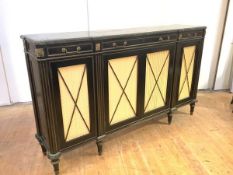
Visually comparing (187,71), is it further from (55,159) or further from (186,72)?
(55,159)

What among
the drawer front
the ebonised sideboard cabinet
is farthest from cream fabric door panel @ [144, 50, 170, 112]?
the drawer front

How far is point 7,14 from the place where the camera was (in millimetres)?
2652

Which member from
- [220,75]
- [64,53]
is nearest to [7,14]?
[64,53]

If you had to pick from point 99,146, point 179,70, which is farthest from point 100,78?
point 179,70

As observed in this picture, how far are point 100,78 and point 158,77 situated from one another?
71cm

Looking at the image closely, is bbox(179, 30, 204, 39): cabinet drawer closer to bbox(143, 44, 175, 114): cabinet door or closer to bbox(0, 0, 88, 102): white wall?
bbox(143, 44, 175, 114): cabinet door

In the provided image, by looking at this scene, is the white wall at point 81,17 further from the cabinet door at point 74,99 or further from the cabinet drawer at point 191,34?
the cabinet door at point 74,99

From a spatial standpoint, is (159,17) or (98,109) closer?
(98,109)

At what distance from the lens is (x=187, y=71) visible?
249cm

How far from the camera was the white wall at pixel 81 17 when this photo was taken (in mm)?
2688

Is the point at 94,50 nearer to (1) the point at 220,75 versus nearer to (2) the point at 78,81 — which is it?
(2) the point at 78,81

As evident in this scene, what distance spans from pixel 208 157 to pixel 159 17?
6.45 ft

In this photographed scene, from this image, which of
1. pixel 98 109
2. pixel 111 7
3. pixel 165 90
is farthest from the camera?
pixel 111 7

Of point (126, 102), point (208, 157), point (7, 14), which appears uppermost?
point (7, 14)
